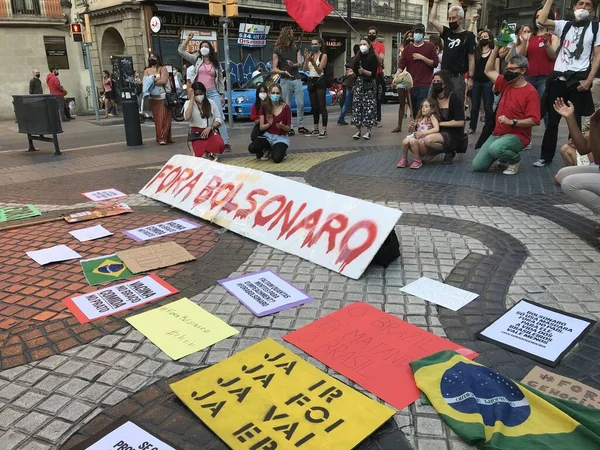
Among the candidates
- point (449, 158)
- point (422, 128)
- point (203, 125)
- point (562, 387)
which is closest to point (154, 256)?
point (562, 387)

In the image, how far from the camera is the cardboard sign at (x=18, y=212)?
550cm

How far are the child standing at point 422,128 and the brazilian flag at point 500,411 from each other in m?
5.18

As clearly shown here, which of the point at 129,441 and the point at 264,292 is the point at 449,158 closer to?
the point at 264,292

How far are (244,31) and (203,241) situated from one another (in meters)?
23.6

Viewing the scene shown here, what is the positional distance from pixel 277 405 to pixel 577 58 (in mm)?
6152

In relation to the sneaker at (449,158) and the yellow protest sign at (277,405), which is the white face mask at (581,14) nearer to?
the sneaker at (449,158)

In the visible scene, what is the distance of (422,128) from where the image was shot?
7297 mm

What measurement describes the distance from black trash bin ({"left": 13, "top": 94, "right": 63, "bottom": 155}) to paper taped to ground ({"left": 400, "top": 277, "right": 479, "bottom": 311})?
325 inches

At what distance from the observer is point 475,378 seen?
2404 millimetres

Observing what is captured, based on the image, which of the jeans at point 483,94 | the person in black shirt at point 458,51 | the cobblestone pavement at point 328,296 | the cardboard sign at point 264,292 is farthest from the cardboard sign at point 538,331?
the jeans at point 483,94

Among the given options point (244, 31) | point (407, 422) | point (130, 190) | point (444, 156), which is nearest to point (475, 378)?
point (407, 422)

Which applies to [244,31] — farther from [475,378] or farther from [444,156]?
[475,378]

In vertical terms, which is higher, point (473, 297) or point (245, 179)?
point (245, 179)

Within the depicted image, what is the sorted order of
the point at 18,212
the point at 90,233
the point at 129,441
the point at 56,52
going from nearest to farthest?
1. the point at 129,441
2. the point at 90,233
3. the point at 18,212
4. the point at 56,52
